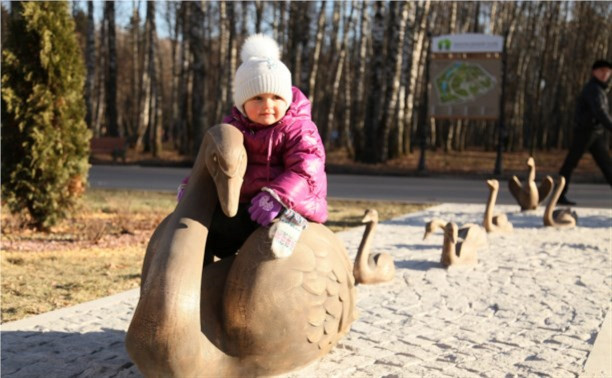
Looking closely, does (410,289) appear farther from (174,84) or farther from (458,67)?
(174,84)

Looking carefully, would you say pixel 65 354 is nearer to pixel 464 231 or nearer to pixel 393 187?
pixel 464 231

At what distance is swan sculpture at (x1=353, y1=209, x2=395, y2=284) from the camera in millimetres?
6125

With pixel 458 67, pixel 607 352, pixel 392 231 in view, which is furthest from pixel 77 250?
pixel 458 67

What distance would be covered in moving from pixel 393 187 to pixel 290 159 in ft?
42.5

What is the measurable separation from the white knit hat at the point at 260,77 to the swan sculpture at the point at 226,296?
434mm

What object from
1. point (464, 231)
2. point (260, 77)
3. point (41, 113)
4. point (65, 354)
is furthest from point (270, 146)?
point (41, 113)

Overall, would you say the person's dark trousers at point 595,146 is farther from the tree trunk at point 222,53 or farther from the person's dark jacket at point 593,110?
the tree trunk at point 222,53

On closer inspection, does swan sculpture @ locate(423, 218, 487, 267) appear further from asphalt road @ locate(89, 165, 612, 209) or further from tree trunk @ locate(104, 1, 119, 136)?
tree trunk @ locate(104, 1, 119, 136)

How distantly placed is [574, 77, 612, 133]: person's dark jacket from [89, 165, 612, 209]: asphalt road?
109 inches

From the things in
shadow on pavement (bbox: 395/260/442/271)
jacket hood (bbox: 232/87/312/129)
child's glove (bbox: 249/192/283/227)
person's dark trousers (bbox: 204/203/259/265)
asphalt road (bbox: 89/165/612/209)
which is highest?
jacket hood (bbox: 232/87/312/129)

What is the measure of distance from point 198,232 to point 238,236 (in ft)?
1.44

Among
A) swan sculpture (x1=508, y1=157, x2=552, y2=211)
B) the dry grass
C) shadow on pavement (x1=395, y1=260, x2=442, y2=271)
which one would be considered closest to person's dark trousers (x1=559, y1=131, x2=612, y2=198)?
swan sculpture (x1=508, y1=157, x2=552, y2=211)

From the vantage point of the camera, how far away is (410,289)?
20.3 feet

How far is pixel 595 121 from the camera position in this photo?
35.3ft
